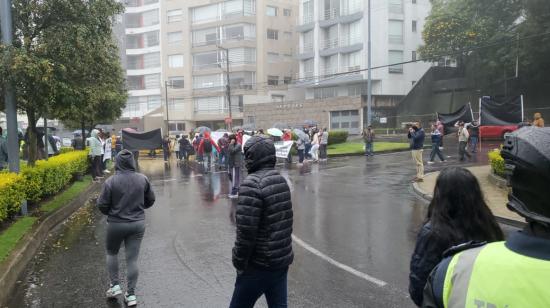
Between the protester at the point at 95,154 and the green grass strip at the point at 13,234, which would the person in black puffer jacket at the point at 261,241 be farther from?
the protester at the point at 95,154

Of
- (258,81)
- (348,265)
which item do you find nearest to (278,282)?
(348,265)

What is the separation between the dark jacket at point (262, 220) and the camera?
11.7 ft

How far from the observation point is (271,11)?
59312 mm

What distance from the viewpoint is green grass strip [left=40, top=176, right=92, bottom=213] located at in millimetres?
10614

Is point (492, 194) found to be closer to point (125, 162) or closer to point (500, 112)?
point (500, 112)

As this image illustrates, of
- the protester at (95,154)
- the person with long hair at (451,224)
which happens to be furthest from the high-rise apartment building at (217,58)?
the person with long hair at (451,224)

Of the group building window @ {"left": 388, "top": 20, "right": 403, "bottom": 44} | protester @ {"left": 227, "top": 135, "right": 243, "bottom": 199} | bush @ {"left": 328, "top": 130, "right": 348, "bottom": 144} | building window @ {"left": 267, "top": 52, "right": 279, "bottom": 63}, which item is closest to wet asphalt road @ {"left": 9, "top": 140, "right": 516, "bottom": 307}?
protester @ {"left": 227, "top": 135, "right": 243, "bottom": 199}

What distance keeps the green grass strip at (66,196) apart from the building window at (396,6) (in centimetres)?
3719

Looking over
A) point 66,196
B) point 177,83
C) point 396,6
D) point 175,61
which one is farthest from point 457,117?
point 175,61

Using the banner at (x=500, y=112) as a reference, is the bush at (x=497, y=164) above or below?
below

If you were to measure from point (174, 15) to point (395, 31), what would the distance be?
31273mm

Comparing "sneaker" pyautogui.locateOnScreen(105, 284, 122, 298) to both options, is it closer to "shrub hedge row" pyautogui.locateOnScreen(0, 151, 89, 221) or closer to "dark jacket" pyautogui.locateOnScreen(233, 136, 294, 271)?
"dark jacket" pyautogui.locateOnScreen(233, 136, 294, 271)

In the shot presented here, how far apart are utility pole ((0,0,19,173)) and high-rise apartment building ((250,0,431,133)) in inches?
1435

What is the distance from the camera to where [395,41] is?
46062 millimetres
